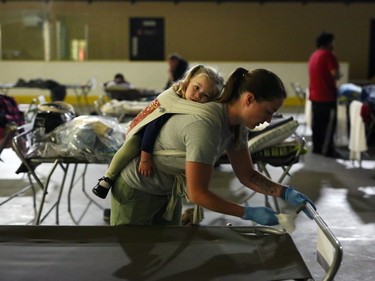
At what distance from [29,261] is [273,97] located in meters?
0.84

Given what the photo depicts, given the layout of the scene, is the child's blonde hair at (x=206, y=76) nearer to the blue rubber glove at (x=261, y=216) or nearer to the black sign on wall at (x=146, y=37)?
the blue rubber glove at (x=261, y=216)

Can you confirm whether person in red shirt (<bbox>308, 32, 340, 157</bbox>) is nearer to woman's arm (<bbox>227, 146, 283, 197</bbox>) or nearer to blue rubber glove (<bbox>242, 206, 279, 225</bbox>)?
woman's arm (<bbox>227, 146, 283, 197</bbox>)

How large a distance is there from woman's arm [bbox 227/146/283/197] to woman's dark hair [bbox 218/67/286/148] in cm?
27

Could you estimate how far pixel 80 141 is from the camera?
2.85 metres

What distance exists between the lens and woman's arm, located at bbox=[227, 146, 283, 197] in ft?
6.09

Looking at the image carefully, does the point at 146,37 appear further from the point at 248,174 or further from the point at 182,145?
the point at 182,145

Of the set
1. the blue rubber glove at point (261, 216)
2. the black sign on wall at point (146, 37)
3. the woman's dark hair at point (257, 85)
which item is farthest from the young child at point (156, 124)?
the black sign on wall at point (146, 37)

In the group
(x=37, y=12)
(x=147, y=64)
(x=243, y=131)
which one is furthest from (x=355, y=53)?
(x=243, y=131)

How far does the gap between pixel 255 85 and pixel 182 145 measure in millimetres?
303

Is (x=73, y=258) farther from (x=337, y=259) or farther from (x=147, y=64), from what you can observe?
(x=147, y=64)

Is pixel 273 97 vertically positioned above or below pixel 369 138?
above

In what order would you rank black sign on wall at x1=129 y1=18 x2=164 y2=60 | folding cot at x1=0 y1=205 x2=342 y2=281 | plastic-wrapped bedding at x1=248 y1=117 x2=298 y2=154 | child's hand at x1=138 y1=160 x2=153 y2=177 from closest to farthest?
folding cot at x1=0 y1=205 x2=342 y2=281 < child's hand at x1=138 y1=160 x2=153 y2=177 < plastic-wrapped bedding at x1=248 y1=117 x2=298 y2=154 < black sign on wall at x1=129 y1=18 x2=164 y2=60

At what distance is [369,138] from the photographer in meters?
6.41

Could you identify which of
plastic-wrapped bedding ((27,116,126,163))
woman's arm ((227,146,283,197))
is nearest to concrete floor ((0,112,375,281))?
plastic-wrapped bedding ((27,116,126,163))
